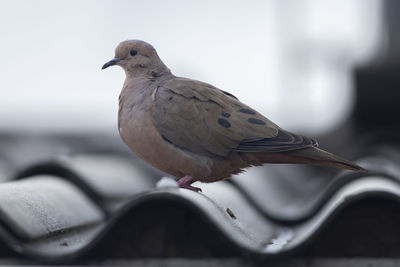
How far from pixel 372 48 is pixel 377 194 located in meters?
9.20

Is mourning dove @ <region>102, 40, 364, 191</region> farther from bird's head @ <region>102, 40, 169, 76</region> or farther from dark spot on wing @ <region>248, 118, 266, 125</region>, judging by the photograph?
bird's head @ <region>102, 40, 169, 76</region>

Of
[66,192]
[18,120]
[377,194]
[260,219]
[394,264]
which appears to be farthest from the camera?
[18,120]

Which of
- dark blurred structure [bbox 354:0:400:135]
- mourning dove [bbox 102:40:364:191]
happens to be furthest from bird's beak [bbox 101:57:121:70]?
dark blurred structure [bbox 354:0:400:135]

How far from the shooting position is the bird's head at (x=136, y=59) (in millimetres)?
3059

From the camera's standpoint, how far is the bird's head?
10.0 ft

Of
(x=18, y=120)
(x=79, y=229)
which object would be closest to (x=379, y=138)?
(x=79, y=229)

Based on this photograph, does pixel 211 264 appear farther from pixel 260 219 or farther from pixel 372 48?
pixel 372 48

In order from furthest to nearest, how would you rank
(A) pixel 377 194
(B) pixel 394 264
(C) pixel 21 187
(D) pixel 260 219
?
(D) pixel 260 219
(C) pixel 21 187
(A) pixel 377 194
(B) pixel 394 264

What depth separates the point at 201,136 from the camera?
8.90 ft

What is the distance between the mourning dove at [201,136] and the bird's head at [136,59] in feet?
0.80

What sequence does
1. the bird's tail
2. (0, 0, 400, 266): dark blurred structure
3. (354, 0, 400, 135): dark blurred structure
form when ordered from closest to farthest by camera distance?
(0, 0, 400, 266): dark blurred structure → the bird's tail → (354, 0, 400, 135): dark blurred structure

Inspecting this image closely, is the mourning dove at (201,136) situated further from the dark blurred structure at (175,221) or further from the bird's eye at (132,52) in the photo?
the bird's eye at (132,52)

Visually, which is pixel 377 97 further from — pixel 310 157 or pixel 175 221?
pixel 175 221

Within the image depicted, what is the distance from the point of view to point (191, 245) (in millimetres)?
2133
